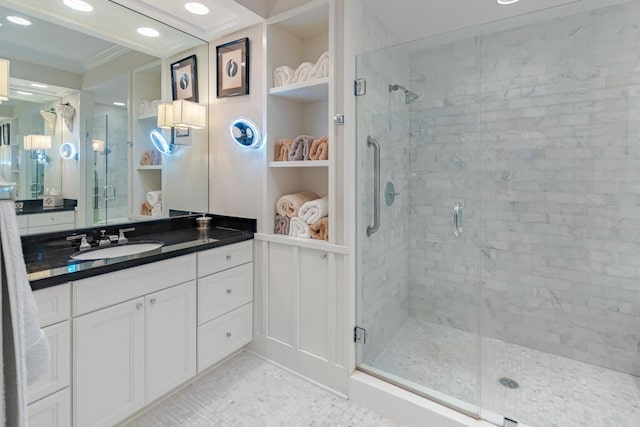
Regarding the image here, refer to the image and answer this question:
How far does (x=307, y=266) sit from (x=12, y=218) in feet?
5.15

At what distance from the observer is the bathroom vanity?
1335 mm

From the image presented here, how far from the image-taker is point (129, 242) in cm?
205

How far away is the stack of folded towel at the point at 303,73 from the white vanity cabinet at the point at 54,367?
166 cm

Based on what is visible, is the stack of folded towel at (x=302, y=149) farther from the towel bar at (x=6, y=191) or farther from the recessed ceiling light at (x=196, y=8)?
the towel bar at (x=6, y=191)

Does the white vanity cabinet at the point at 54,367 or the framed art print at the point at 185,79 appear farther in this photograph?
the framed art print at the point at 185,79

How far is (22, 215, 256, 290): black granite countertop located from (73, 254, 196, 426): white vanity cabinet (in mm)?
51

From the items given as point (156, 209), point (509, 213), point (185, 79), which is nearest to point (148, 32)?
point (185, 79)

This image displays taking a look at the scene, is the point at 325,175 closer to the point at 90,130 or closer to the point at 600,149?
the point at 90,130

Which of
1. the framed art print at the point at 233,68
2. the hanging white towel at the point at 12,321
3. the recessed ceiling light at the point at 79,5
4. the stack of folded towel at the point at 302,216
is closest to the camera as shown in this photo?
the hanging white towel at the point at 12,321

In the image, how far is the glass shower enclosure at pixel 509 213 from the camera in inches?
80.4

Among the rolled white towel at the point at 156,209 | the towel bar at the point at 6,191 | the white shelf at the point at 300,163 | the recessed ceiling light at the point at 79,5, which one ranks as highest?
the recessed ceiling light at the point at 79,5

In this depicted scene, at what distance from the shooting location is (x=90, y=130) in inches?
78.2

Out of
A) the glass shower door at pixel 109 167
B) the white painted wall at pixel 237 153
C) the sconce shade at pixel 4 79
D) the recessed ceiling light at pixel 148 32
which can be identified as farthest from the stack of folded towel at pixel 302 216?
the sconce shade at pixel 4 79

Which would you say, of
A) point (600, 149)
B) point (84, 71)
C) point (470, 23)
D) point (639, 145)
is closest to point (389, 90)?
point (470, 23)
